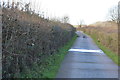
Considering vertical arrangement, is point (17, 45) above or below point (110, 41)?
above

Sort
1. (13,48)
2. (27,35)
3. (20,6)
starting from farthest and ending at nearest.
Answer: (20,6)
(27,35)
(13,48)

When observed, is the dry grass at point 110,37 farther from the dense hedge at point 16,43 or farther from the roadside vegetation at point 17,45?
the dense hedge at point 16,43

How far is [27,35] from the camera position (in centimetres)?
812

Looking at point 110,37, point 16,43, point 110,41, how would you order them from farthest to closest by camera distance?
point 110,41
point 110,37
point 16,43

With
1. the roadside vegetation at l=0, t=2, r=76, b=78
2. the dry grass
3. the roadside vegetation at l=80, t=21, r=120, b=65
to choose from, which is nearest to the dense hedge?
the roadside vegetation at l=0, t=2, r=76, b=78

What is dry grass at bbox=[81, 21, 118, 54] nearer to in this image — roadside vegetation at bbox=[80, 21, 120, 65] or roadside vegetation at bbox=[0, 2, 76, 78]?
roadside vegetation at bbox=[80, 21, 120, 65]

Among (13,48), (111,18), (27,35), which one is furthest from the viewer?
(111,18)

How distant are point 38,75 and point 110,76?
9.05 ft

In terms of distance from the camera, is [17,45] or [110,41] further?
[110,41]

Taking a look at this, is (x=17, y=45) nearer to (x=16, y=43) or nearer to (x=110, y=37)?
(x=16, y=43)

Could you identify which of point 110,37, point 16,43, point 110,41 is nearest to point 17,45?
point 16,43

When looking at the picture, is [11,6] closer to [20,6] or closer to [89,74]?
[20,6]

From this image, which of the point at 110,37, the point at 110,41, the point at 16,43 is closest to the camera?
the point at 16,43

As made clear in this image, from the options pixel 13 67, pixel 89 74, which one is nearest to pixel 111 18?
pixel 89 74
